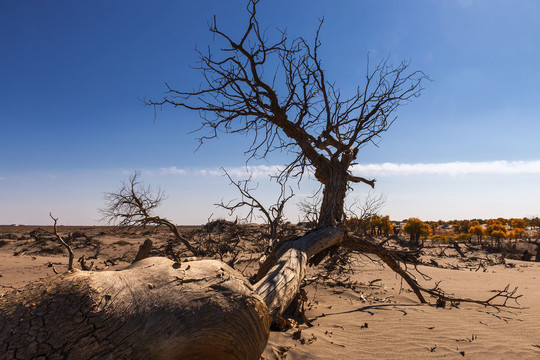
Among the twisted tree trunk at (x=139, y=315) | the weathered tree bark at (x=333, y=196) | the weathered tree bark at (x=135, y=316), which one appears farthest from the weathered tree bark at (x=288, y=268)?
the weathered tree bark at (x=135, y=316)

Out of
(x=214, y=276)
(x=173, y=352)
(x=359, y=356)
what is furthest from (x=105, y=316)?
(x=359, y=356)

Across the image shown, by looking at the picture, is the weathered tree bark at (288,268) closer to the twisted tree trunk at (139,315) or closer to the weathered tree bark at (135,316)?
the twisted tree trunk at (139,315)

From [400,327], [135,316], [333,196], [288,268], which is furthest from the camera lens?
[333,196]

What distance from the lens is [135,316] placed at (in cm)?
175

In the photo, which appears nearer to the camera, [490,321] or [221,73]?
[490,321]

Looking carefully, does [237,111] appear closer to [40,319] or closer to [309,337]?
[309,337]

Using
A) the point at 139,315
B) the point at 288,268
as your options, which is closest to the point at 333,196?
the point at 288,268

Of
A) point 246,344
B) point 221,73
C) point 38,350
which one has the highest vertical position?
point 221,73

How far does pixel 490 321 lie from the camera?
4.22m

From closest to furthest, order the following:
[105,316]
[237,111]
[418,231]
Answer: [105,316]
[237,111]
[418,231]

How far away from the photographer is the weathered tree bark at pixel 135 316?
5.26 ft

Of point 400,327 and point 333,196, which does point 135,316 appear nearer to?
point 400,327

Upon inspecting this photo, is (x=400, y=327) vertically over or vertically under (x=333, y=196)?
under

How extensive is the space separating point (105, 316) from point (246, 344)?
91cm
